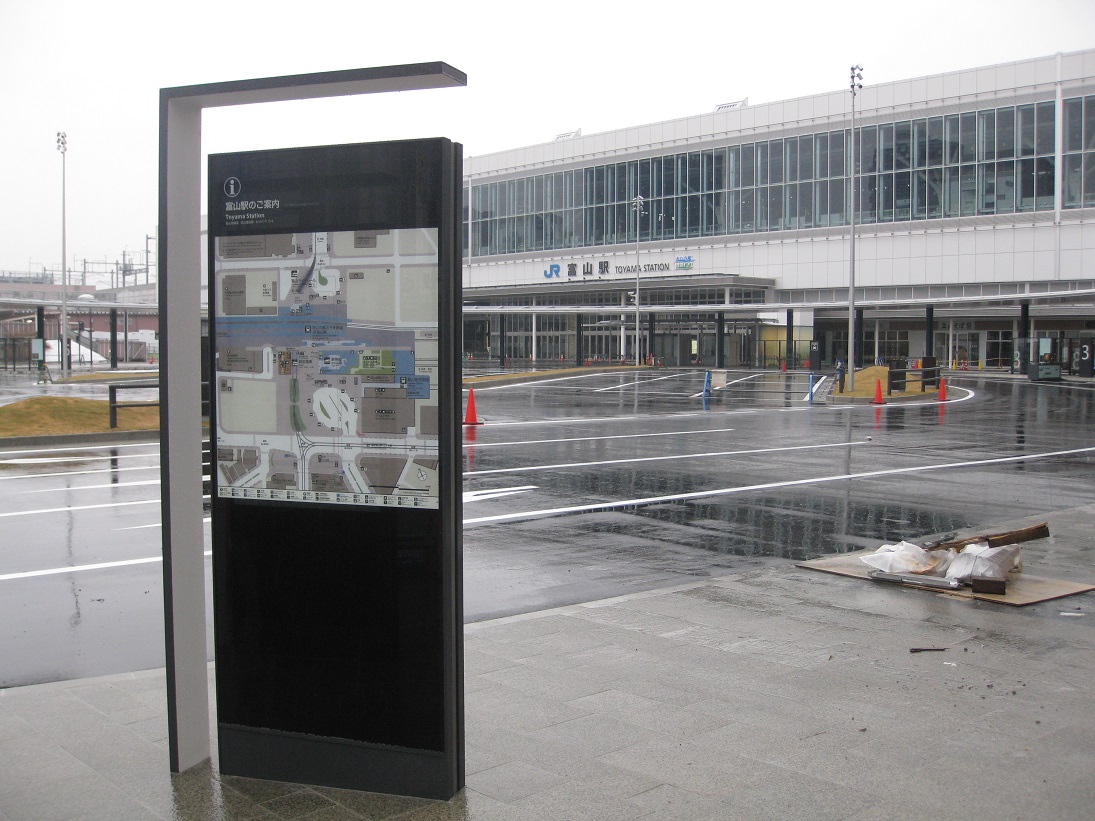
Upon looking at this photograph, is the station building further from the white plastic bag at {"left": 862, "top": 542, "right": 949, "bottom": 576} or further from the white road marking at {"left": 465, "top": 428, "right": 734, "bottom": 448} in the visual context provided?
the white plastic bag at {"left": 862, "top": 542, "right": 949, "bottom": 576}

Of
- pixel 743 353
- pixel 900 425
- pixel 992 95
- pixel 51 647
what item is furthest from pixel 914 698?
Answer: pixel 743 353

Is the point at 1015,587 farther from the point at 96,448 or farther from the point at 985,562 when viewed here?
the point at 96,448

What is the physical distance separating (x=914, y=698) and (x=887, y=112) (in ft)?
222

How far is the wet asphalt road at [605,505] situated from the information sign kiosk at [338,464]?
2658 millimetres

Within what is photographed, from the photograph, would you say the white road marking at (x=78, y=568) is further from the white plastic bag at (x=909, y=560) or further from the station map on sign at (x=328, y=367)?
the white plastic bag at (x=909, y=560)

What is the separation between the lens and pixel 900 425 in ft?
91.5

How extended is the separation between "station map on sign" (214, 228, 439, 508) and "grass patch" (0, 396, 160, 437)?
58.5 feet

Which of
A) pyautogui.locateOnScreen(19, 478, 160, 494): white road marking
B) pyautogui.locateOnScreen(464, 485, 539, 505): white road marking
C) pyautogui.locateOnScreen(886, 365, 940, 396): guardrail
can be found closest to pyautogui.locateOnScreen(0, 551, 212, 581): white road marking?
pyautogui.locateOnScreen(464, 485, 539, 505): white road marking

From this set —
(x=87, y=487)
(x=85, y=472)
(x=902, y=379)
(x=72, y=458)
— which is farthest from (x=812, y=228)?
(x=87, y=487)

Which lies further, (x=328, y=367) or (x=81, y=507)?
(x=81, y=507)

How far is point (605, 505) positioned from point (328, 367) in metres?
9.55

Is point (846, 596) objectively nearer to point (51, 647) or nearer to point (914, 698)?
point (914, 698)

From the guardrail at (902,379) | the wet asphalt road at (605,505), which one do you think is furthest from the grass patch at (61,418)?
the guardrail at (902,379)

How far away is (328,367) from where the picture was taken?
4648 millimetres
